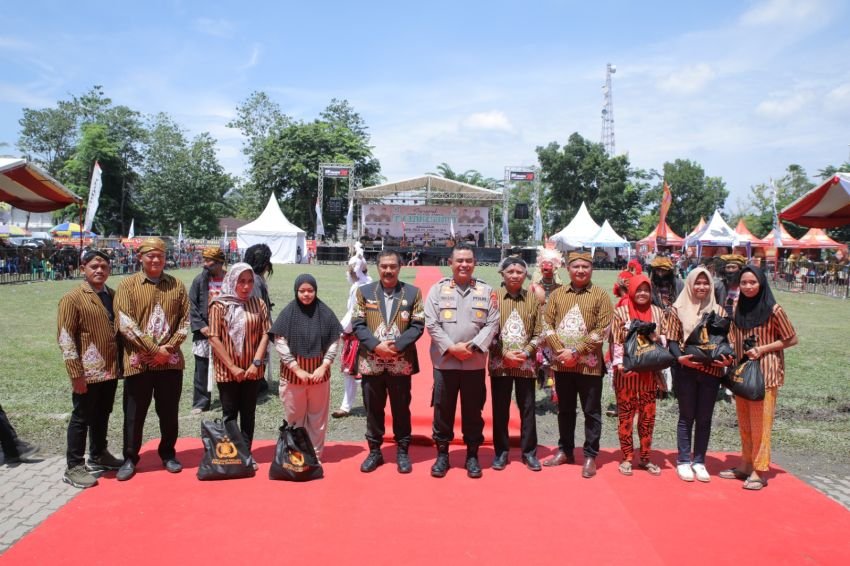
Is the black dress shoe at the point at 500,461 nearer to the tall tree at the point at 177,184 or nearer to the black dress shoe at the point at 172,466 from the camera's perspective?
the black dress shoe at the point at 172,466

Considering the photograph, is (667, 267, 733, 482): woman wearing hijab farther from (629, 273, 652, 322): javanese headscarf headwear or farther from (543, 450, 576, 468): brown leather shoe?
(543, 450, 576, 468): brown leather shoe

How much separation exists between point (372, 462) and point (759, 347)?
273 cm

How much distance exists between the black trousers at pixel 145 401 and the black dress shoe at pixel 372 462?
4.45ft

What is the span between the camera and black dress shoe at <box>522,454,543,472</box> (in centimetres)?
433

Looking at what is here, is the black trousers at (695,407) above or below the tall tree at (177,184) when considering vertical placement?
below

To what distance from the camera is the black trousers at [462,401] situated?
167 inches

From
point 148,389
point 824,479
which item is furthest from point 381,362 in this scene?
point 824,479

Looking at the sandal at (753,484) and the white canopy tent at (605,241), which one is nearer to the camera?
the sandal at (753,484)

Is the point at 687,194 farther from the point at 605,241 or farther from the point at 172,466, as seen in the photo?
the point at 172,466

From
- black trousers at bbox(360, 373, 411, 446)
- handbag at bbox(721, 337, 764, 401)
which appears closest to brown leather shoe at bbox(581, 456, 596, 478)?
handbag at bbox(721, 337, 764, 401)

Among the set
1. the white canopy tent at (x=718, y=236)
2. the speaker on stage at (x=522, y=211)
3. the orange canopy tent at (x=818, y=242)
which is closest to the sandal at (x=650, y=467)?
the white canopy tent at (x=718, y=236)

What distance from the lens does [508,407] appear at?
4352mm

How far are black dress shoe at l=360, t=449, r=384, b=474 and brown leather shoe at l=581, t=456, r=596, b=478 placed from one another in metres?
1.41

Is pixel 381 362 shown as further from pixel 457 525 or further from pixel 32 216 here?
pixel 32 216
